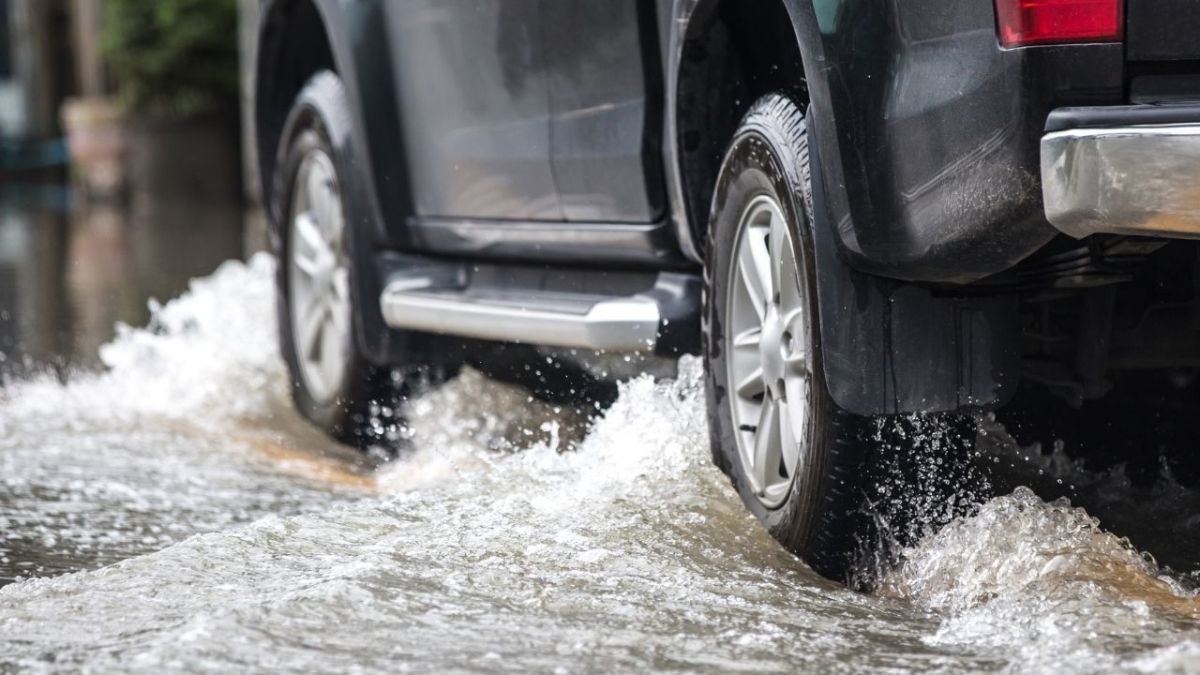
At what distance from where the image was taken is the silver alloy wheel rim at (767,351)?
127 inches

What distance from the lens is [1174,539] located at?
3512mm

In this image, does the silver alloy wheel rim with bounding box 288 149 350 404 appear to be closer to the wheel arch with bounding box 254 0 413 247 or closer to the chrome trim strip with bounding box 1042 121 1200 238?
the wheel arch with bounding box 254 0 413 247

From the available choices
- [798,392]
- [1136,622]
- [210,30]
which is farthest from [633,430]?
[210,30]

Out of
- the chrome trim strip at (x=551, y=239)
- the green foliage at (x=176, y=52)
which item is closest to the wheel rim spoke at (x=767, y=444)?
the chrome trim strip at (x=551, y=239)

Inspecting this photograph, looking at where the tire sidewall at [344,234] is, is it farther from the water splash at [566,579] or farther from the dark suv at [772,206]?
the water splash at [566,579]

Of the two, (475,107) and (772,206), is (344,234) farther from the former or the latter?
(772,206)

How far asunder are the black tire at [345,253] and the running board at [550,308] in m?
0.24

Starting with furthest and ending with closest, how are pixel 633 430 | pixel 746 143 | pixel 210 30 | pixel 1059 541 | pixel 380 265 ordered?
pixel 210 30 < pixel 380 265 < pixel 633 430 < pixel 746 143 < pixel 1059 541

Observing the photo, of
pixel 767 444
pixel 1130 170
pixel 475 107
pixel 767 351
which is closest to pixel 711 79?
pixel 767 351

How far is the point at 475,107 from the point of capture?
4.38 meters

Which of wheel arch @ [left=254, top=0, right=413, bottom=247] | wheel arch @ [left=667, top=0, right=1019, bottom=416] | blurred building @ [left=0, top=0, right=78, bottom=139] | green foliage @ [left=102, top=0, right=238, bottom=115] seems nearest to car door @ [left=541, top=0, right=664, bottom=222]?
wheel arch @ [left=667, top=0, right=1019, bottom=416]

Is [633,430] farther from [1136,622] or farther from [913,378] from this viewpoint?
[1136,622]

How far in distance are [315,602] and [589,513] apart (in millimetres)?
740

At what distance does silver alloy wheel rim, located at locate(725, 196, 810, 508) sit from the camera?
10.6ft
